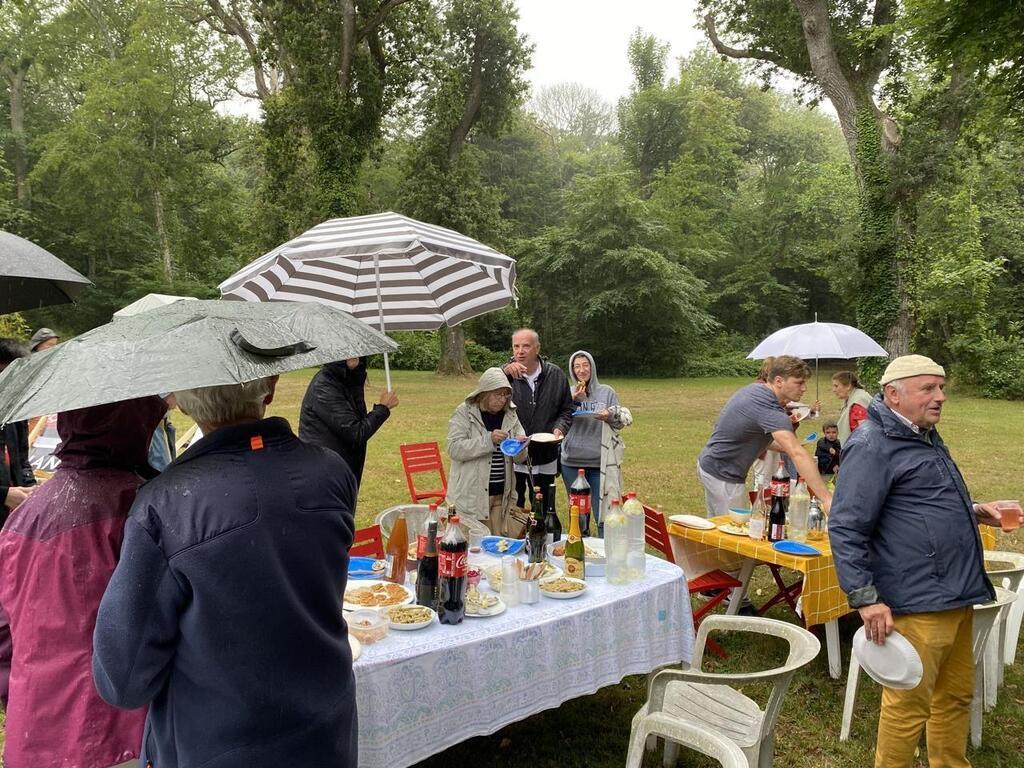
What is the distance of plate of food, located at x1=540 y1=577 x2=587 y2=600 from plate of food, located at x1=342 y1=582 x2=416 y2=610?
0.57 m

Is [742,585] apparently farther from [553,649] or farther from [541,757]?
[553,649]

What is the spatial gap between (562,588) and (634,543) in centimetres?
51

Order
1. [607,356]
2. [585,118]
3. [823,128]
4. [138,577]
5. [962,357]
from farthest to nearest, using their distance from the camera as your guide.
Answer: [585,118], [823,128], [607,356], [962,357], [138,577]

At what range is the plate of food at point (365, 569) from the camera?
326 cm

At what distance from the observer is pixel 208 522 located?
149cm

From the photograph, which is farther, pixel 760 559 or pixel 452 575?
pixel 760 559

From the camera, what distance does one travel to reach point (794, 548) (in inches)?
157

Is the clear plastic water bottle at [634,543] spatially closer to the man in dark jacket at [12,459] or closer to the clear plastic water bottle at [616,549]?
the clear plastic water bottle at [616,549]

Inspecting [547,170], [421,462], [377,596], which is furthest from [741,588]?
[547,170]

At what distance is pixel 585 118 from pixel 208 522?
5218 centimetres

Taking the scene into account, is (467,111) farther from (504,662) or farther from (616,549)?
(504,662)

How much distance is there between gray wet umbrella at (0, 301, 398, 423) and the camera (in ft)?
4.60

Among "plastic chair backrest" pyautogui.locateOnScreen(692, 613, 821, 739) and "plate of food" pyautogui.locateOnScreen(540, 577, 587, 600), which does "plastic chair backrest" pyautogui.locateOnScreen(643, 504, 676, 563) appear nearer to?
"plastic chair backrest" pyautogui.locateOnScreen(692, 613, 821, 739)

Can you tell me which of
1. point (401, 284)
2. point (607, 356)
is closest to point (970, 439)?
point (401, 284)
